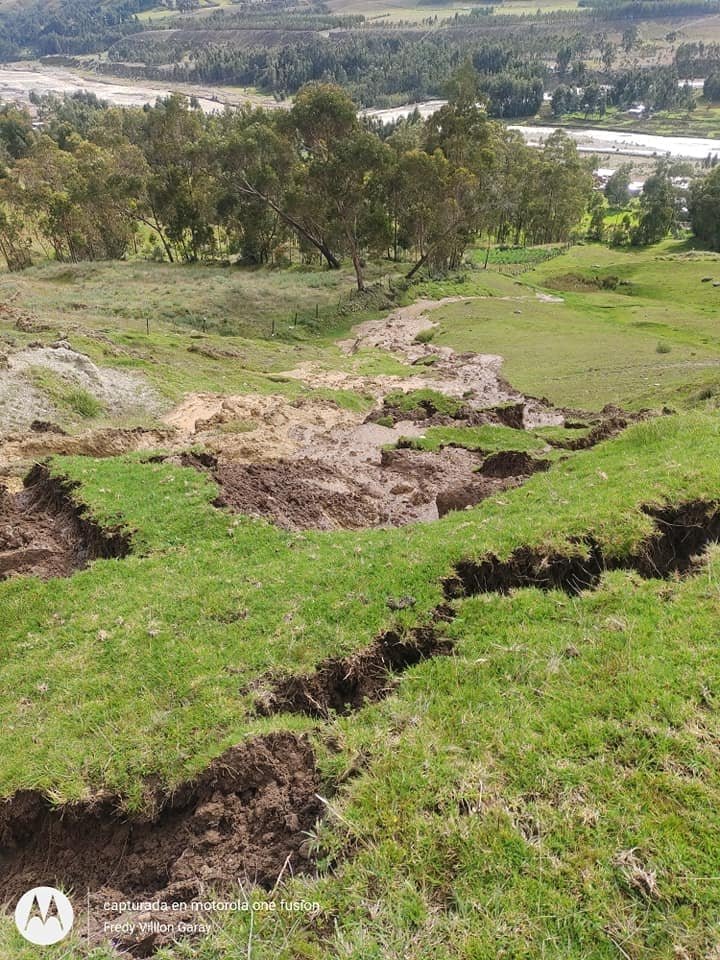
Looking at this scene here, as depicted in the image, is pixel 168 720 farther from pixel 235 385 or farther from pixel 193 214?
pixel 193 214

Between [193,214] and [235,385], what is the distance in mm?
52787

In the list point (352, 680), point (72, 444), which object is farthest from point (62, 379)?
point (352, 680)

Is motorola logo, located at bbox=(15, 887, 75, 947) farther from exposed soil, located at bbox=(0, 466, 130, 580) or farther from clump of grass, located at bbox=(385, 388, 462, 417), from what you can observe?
clump of grass, located at bbox=(385, 388, 462, 417)

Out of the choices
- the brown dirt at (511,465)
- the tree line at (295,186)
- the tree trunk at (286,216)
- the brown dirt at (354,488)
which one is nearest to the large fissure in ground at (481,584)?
the brown dirt at (354,488)

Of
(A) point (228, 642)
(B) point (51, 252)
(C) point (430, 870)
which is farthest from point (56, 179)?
(C) point (430, 870)

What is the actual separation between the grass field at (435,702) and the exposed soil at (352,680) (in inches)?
6.3

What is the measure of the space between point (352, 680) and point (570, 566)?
4.88 m

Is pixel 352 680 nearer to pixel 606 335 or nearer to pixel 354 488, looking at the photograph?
pixel 354 488

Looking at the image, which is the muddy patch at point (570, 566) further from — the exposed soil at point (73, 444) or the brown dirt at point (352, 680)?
the exposed soil at point (73, 444)

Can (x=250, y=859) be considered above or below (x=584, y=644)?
below

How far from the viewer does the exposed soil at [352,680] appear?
904cm

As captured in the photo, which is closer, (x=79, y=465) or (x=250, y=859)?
(x=250, y=859)

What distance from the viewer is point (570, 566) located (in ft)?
36.1

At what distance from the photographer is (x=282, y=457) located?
73.0 ft
